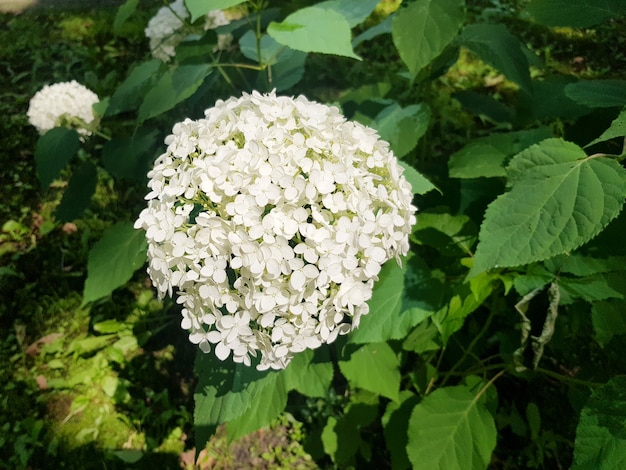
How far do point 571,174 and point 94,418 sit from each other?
2.15 meters

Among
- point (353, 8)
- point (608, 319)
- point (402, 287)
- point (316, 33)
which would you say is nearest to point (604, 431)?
point (608, 319)

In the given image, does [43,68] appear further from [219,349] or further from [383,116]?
[219,349]

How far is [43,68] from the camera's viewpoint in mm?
3680

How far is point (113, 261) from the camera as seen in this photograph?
6.52 feet

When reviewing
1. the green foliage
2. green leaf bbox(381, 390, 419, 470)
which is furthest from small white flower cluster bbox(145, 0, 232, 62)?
green leaf bbox(381, 390, 419, 470)

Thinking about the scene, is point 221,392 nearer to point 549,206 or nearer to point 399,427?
point 399,427

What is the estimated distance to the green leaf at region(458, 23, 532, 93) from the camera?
1.77 metres

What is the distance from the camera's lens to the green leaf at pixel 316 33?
1.34 meters

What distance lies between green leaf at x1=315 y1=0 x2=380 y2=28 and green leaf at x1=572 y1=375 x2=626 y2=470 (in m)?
1.33

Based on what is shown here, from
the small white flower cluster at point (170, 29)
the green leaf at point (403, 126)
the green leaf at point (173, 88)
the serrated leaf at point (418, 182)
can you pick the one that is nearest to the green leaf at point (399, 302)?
the serrated leaf at point (418, 182)

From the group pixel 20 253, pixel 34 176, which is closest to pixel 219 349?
pixel 20 253

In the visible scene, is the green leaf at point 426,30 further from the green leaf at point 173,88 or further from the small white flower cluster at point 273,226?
the green leaf at point 173,88

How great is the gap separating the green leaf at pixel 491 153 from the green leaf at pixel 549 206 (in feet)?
1.19

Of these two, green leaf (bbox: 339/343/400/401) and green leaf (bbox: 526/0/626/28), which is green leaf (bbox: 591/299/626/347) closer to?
green leaf (bbox: 339/343/400/401)
